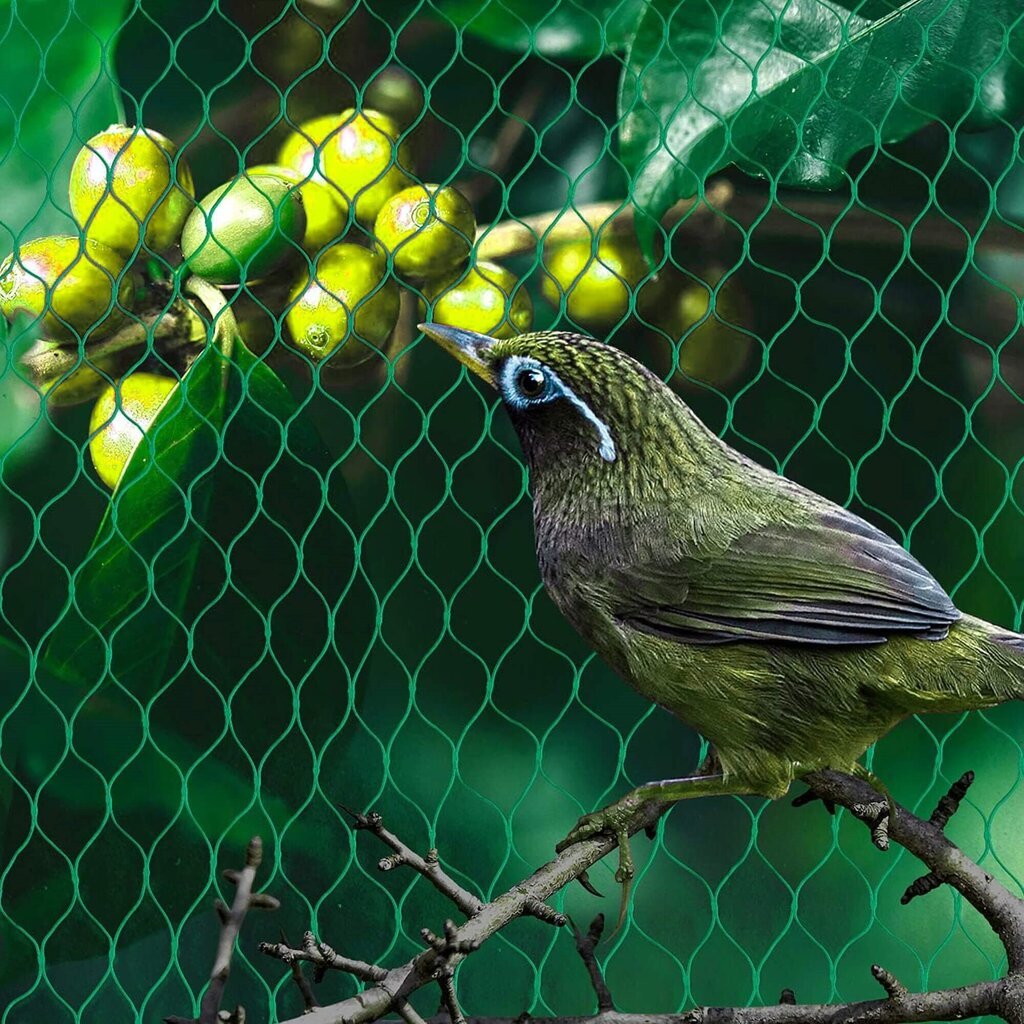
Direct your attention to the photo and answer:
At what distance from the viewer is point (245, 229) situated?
A: 1753mm

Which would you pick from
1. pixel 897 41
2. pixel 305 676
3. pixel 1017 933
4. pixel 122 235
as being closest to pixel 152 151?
pixel 122 235

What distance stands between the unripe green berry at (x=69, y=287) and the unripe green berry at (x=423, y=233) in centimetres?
35

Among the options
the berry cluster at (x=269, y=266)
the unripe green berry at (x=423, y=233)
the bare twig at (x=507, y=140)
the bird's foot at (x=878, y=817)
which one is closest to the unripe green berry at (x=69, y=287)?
the berry cluster at (x=269, y=266)

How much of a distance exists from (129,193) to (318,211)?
253 mm

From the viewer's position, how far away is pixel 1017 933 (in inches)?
35.1

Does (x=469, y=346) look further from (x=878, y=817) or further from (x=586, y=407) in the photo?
(x=878, y=817)

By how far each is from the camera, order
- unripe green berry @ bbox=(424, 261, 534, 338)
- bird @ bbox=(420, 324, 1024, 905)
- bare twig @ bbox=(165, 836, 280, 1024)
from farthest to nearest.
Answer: unripe green berry @ bbox=(424, 261, 534, 338) < bird @ bbox=(420, 324, 1024, 905) < bare twig @ bbox=(165, 836, 280, 1024)

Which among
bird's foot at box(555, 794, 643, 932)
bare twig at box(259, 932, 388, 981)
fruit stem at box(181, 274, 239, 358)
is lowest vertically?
fruit stem at box(181, 274, 239, 358)

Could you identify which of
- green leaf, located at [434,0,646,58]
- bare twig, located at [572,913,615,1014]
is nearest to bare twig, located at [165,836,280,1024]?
bare twig, located at [572,913,615,1014]

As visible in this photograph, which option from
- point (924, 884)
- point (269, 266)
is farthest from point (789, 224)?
point (924, 884)

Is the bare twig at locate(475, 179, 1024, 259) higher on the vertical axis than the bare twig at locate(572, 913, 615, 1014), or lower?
higher

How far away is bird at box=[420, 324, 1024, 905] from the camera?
1.03m

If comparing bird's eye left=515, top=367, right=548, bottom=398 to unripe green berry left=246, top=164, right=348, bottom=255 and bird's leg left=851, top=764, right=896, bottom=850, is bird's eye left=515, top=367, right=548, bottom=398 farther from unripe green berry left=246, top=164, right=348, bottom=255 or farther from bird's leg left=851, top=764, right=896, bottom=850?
unripe green berry left=246, top=164, right=348, bottom=255

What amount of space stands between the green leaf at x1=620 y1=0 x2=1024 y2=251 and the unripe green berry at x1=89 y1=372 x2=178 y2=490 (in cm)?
68
